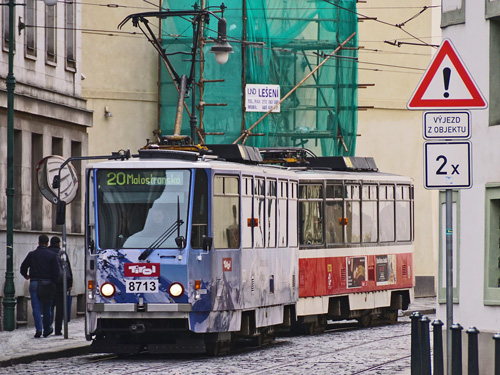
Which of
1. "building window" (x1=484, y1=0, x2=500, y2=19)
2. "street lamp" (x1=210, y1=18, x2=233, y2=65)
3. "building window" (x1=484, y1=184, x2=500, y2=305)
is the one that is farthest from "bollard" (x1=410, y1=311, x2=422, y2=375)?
"street lamp" (x1=210, y1=18, x2=233, y2=65)

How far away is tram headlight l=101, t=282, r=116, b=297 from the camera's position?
71.9 feet

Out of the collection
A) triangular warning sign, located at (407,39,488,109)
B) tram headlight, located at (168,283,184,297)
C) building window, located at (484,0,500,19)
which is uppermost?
building window, located at (484,0,500,19)

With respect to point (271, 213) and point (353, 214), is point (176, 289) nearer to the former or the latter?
point (271, 213)

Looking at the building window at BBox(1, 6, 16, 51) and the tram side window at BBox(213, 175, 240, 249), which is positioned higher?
the building window at BBox(1, 6, 16, 51)

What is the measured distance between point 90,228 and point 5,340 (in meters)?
4.10

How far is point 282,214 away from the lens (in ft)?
84.9

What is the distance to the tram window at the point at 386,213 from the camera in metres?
31.8

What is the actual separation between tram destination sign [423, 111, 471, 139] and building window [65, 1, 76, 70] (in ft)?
75.7

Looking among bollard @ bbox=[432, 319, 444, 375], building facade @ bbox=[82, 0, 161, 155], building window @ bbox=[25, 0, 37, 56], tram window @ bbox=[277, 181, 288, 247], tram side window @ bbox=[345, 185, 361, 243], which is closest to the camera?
bollard @ bbox=[432, 319, 444, 375]

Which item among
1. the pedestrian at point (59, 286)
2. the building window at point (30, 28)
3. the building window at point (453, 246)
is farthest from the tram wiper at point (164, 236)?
the building window at point (30, 28)

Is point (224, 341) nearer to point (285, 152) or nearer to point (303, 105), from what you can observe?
point (285, 152)

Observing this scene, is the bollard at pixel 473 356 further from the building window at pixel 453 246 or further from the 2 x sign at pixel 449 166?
the building window at pixel 453 246

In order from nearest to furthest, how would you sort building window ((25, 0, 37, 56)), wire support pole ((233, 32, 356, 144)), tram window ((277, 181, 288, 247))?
tram window ((277, 181, 288, 247)), building window ((25, 0, 37, 56)), wire support pole ((233, 32, 356, 144))

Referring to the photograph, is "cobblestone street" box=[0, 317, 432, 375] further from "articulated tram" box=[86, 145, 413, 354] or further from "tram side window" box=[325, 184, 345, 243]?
"tram side window" box=[325, 184, 345, 243]
